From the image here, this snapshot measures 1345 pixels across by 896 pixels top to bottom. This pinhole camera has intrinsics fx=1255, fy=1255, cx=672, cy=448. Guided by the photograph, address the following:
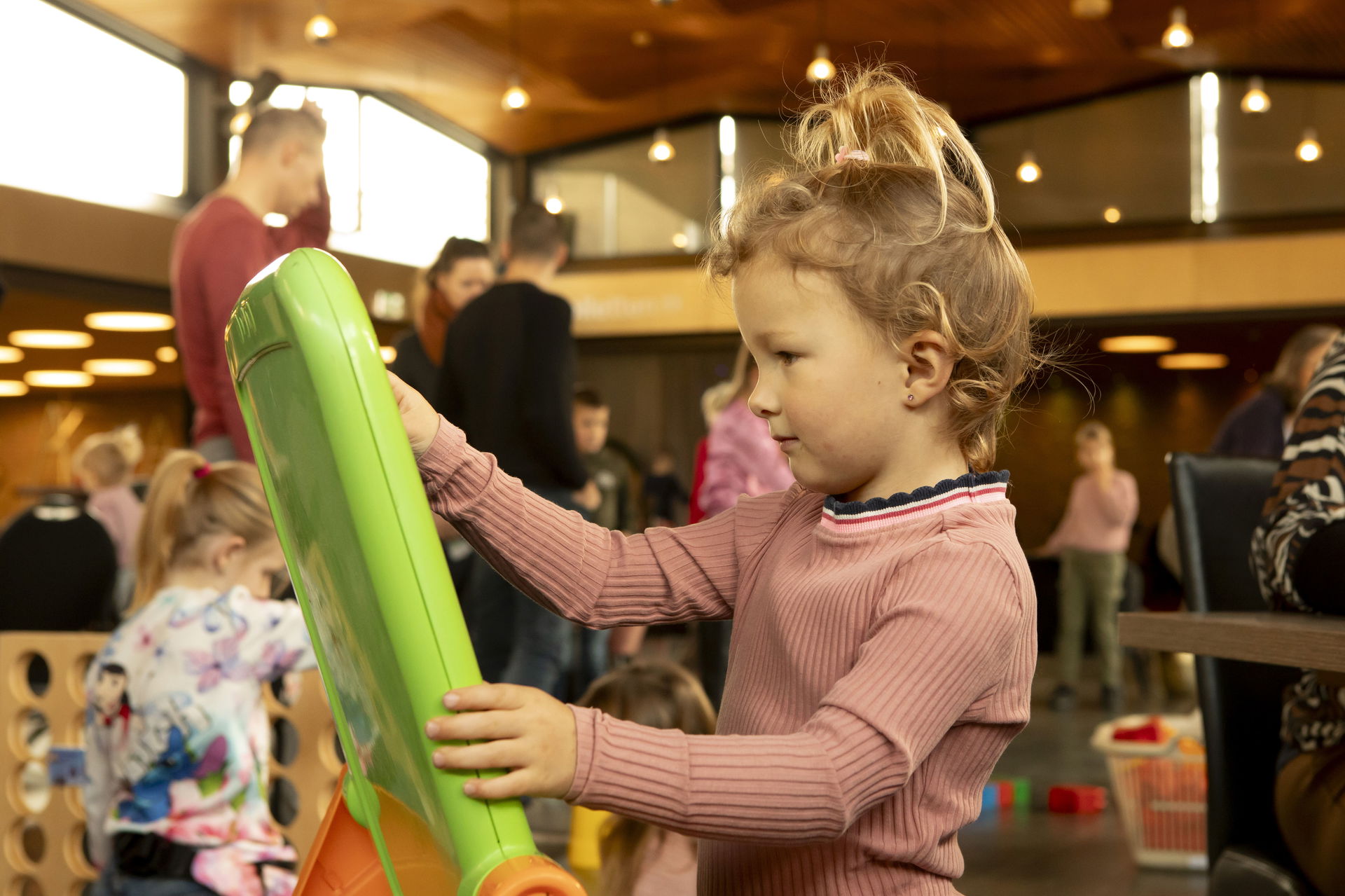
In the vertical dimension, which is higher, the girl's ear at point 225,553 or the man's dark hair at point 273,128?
the man's dark hair at point 273,128

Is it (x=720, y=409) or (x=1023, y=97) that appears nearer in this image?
(x=720, y=409)

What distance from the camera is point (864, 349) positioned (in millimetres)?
933

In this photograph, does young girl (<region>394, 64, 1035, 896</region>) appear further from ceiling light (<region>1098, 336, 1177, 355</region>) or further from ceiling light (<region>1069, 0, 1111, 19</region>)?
ceiling light (<region>1098, 336, 1177, 355</region>)

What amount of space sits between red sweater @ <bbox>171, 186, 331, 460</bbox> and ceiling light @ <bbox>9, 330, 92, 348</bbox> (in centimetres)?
699

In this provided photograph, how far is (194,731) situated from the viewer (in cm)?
196

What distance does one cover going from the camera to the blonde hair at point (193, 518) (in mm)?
2129

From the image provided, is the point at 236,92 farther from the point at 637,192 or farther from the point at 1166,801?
the point at 1166,801

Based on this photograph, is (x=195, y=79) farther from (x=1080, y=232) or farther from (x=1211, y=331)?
(x=1211, y=331)

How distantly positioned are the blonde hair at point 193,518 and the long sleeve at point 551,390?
0.83m

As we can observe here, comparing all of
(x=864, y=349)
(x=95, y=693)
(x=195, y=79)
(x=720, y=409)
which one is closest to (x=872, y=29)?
(x=195, y=79)

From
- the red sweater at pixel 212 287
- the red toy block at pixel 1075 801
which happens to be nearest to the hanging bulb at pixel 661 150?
the red toy block at pixel 1075 801

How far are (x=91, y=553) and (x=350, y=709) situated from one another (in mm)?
3410

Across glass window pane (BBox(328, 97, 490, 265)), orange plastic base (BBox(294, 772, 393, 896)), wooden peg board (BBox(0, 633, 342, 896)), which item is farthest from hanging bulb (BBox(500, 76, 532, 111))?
orange plastic base (BBox(294, 772, 393, 896))

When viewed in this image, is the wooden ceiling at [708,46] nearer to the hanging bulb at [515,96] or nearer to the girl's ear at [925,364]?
the hanging bulb at [515,96]
